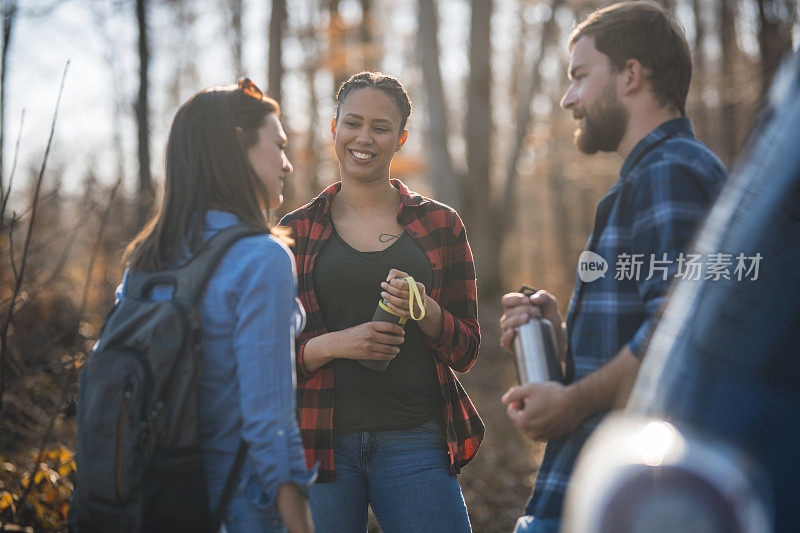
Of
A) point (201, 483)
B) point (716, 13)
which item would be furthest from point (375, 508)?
point (716, 13)

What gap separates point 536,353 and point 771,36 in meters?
11.2

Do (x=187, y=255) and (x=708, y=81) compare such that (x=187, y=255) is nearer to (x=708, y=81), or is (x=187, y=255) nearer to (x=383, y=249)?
(x=383, y=249)

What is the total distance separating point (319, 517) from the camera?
92.4 inches

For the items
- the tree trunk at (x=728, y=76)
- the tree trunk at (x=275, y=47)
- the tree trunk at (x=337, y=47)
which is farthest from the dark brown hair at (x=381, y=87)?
the tree trunk at (x=337, y=47)

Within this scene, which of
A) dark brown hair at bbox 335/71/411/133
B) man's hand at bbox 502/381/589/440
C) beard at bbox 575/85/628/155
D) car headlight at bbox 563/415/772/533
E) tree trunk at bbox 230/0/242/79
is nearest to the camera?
car headlight at bbox 563/415/772/533

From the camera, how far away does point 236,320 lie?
1.72 m

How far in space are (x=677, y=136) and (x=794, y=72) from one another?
658 millimetres

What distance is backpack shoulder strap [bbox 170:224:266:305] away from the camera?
1.70m

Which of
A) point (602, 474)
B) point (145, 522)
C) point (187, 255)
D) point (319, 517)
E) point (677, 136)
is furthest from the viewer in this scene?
point (319, 517)

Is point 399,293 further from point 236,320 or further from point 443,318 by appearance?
point 236,320

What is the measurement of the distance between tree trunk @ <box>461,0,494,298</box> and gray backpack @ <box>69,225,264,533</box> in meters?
11.2

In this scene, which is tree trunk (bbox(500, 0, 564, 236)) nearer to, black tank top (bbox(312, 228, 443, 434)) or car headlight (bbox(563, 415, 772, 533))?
black tank top (bbox(312, 228, 443, 434))

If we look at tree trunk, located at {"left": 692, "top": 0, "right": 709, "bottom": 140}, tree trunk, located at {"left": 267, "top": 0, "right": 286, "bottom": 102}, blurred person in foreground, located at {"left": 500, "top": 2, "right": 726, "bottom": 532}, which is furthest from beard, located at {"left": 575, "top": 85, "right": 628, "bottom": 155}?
tree trunk, located at {"left": 692, "top": 0, "right": 709, "bottom": 140}

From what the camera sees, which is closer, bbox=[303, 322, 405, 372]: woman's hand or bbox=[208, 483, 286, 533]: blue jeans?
bbox=[208, 483, 286, 533]: blue jeans
